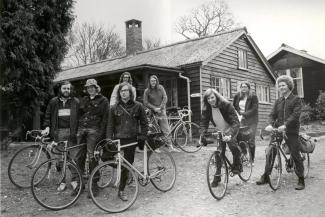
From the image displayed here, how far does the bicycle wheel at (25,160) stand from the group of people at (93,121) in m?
0.49

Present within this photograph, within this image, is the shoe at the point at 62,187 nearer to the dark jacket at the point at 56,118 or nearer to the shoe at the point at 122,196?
the dark jacket at the point at 56,118

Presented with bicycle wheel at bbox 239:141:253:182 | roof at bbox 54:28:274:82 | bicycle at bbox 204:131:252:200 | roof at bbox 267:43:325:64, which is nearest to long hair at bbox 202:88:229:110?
bicycle at bbox 204:131:252:200

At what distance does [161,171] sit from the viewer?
18.2 ft

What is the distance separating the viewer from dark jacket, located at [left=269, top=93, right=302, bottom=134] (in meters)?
5.36

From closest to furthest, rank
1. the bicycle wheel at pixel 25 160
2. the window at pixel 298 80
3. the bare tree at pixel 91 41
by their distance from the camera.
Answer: the bicycle wheel at pixel 25 160 < the bare tree at pixel 91 41 < the window at pixel 298 80

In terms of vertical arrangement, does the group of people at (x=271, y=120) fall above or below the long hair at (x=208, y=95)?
below

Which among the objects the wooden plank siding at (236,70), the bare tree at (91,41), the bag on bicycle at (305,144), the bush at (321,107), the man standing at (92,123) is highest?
the bare tree at (91,41)

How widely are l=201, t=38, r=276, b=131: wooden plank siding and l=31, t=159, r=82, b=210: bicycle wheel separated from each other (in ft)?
30.4

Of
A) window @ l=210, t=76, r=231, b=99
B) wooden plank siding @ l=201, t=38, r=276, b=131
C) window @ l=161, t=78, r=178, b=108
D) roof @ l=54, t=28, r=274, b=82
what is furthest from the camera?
window @ l=210, t=76, r=231, b=99

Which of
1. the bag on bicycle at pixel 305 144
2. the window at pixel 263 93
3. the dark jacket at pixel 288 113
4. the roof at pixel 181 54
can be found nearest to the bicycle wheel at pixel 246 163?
the dark jacket at pixel 288 113

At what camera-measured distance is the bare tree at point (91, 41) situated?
1281 cm

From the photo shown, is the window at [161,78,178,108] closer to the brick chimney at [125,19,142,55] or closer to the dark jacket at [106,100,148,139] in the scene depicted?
the brick chimney at [125,19,142,55]

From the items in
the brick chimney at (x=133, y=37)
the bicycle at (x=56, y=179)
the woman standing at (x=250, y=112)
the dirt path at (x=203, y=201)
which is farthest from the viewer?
the brick chimney at (x=133, y=37)

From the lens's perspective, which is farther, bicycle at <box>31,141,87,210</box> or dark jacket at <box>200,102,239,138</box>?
dark jacket at <box>200,102,239,138</box>
